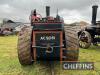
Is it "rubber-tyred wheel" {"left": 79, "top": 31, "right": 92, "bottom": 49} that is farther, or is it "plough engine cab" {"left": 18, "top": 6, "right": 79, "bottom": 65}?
"rubber-tyred wheel" {"left": 79, "top": 31, "right": 92, "bottom": 49}

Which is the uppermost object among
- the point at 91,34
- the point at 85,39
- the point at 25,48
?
the point at 25,48

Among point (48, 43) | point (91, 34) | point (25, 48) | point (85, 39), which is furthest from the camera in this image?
point (91, 34)

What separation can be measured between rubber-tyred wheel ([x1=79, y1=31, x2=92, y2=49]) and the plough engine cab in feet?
19.9

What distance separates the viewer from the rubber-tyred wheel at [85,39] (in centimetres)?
1492

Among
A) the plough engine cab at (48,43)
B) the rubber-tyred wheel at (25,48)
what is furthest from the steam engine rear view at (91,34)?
the rubber-tyred wheel at (25,48)

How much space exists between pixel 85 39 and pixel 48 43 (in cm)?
696

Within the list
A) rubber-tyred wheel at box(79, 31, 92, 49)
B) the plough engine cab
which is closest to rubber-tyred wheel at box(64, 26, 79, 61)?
the plough engine cab

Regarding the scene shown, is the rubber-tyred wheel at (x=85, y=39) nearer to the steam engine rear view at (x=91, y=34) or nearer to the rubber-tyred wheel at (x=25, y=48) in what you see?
the steam engine rear view at (x=91, y=34)

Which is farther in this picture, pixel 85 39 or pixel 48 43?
pixel 85 39

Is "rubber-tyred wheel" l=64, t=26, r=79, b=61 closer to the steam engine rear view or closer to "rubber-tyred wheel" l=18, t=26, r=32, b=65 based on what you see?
"rubber-tyred wheel" l=18, t=26, r=32, b=65

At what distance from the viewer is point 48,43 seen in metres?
8.64

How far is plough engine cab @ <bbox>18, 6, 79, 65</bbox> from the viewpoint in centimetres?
864

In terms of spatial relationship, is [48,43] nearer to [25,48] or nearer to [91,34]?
[25,48]

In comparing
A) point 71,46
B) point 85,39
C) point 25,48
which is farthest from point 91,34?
point 25,48
